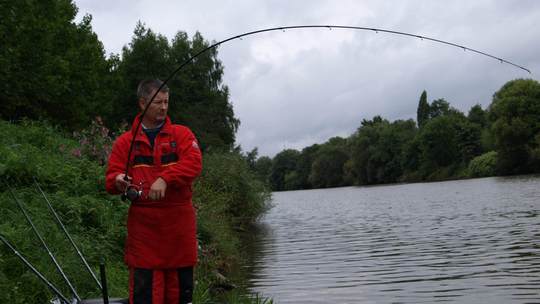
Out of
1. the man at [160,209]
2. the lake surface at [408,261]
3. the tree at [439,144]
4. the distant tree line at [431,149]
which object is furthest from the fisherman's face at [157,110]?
the tree at [439,144]

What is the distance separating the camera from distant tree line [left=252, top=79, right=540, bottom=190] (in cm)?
7175

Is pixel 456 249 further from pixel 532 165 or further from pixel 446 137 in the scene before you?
pixel 446 137

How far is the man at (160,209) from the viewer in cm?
455

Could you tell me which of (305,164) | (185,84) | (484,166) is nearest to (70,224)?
(185,84)

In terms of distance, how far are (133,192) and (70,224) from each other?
4.94 metres

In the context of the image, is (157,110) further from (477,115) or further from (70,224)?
(477,115)

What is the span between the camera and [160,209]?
459cm

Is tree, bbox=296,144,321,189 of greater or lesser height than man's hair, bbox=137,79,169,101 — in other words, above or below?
above

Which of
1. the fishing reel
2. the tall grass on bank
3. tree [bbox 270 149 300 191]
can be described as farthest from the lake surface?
tree [bbox 270 149 300 191]

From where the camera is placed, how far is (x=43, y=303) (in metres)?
6.19

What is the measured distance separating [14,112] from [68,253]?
57.2 ft

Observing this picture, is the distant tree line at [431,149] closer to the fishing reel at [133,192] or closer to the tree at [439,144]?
the tree at [439,144]

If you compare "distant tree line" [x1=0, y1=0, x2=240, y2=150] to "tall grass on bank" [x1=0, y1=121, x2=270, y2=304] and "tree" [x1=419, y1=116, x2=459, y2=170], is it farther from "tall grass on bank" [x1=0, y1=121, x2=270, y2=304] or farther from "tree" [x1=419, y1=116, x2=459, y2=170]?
Answer: "tree" [x1=419, y1=116, x2=459, y2=170]

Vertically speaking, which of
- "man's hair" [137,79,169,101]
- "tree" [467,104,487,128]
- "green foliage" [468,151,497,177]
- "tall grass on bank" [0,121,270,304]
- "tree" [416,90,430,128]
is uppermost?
"tree" [416,90,430,128]
